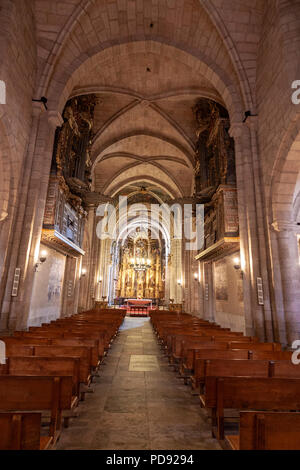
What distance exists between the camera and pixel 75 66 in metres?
8.66

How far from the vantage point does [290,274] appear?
629 cm

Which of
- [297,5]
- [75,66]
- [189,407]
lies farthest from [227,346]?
[75,66]

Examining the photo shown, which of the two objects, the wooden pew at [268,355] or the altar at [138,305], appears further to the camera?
the altar at [138,305]

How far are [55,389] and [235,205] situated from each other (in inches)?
311

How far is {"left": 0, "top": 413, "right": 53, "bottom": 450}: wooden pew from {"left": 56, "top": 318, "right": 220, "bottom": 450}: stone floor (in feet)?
4.05

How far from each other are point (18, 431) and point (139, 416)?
205 cm

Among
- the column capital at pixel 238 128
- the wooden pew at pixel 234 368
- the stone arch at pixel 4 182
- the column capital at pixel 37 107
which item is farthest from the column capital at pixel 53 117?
the wooden pew at pixel 234 368

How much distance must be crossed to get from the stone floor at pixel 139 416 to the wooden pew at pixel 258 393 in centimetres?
53

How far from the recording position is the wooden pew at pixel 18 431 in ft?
4.54

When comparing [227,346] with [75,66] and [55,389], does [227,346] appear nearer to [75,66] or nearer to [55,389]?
[55,389]

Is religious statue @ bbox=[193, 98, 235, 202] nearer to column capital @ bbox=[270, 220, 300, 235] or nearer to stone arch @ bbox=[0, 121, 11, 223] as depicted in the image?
column capital @ bbox=[270, 220, 300, 235]

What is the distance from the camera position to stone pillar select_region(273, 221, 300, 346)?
19.8ft

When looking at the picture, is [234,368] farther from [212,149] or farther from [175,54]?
[175,54]

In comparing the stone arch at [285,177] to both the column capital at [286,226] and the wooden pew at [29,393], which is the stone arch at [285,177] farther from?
the wooden pew at [29,393]
